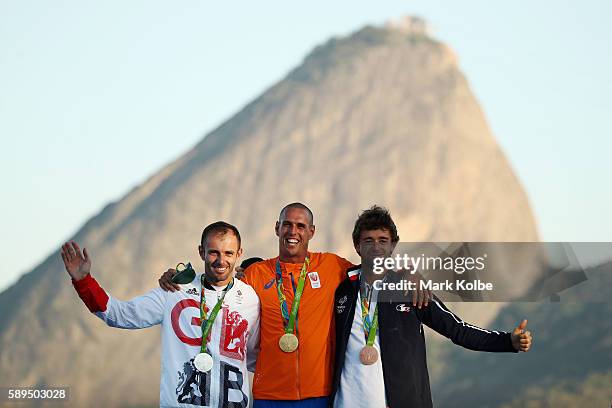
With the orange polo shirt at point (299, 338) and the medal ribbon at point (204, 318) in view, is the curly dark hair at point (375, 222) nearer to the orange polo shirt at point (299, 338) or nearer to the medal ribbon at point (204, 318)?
the orange polo shirt at point (299, 338)

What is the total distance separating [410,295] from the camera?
21.7ft

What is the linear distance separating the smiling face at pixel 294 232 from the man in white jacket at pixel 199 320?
358 mm

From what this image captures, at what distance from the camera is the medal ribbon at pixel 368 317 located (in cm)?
651

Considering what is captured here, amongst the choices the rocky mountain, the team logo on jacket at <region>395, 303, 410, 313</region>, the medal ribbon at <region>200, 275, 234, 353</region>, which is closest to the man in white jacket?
the medal ribbon at <region>200, 275, 234, 353</region>

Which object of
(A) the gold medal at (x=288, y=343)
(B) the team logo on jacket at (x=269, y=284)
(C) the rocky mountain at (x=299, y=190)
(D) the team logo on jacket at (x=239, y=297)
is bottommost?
(A) the gold medal at (x=288, y=343)

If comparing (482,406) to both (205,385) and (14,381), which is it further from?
(205,385)

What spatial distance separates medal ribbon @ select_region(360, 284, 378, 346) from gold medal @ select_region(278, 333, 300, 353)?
1.40 feet

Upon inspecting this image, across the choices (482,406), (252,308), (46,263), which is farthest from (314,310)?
(46,263)

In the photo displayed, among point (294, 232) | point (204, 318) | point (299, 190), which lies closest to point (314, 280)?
point (294, 232)

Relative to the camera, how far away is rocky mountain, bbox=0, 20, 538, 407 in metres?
35.8

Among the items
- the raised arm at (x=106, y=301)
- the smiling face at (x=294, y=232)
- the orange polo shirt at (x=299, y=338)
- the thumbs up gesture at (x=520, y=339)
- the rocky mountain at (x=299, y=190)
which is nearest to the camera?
the thumbs up gesture at (x=520, y=339)

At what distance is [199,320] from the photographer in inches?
255

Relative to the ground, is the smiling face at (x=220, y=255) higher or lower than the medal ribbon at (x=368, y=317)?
higher

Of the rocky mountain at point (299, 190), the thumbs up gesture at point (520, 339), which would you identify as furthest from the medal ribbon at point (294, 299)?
the rocky mountain at point (299, 190)
